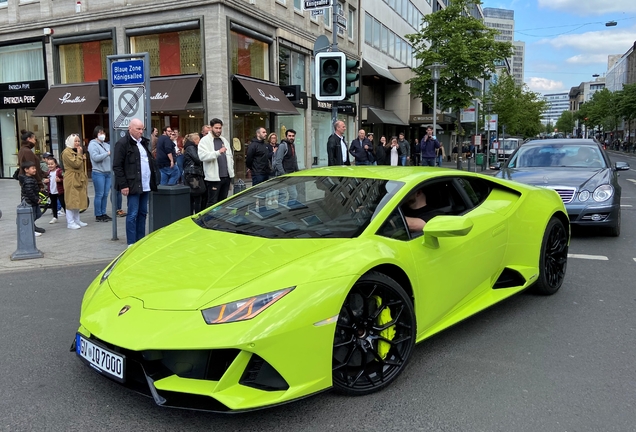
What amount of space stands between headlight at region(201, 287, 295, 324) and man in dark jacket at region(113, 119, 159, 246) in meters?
5.02

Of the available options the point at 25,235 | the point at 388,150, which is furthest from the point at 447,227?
the point at 388,150

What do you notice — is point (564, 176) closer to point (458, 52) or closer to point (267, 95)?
point (267, 95)

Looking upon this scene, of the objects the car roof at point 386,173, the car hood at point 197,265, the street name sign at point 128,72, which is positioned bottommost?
the car hood at point 197,265

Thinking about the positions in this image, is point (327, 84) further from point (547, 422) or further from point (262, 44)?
point (262, 44)

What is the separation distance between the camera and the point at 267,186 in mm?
4426

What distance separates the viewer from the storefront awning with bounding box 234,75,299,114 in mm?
17812

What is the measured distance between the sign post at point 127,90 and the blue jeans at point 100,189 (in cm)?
228

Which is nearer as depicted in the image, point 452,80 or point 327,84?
point 327,84

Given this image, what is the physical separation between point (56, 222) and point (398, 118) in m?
27.9

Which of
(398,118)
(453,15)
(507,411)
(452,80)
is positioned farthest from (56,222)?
(398,118)

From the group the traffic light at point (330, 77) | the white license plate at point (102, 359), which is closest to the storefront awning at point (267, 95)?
the traffic light at point (330, 77)

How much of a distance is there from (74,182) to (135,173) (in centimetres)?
320

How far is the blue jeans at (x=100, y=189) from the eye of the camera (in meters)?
10.3

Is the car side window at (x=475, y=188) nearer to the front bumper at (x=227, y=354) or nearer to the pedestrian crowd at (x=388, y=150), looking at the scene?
the front bumper at (x=227, y=354)
